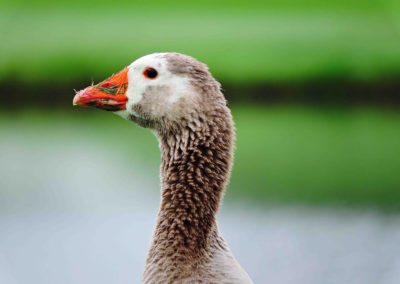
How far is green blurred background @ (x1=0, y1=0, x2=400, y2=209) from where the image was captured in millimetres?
11758

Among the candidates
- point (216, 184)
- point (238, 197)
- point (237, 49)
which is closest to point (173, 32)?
point (237, 49)

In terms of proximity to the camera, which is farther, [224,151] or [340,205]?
[340,205]

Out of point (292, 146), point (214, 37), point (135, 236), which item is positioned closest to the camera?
point (135, 236)

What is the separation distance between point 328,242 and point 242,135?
213 inches

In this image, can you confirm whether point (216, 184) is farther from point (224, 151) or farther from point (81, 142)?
point (81, 142)

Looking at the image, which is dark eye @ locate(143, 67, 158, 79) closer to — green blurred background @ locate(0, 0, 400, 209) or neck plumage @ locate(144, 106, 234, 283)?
neck plumage @ locate(144, 106, 234, 283)

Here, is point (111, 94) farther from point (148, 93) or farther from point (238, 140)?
point (238, 140)

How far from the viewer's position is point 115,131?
1595 cm

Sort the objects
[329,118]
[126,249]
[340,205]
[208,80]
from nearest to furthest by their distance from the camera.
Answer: [208,80] → [126,249] → [340,205] → [329,118]

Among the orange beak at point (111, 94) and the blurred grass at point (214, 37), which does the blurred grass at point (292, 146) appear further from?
the orange beak at point (111, 94)

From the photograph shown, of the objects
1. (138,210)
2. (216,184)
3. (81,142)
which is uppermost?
(81,142)

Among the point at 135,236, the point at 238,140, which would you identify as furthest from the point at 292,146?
the point at 135,236

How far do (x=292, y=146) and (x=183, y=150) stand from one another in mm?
10468

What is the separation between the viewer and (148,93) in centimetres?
295
